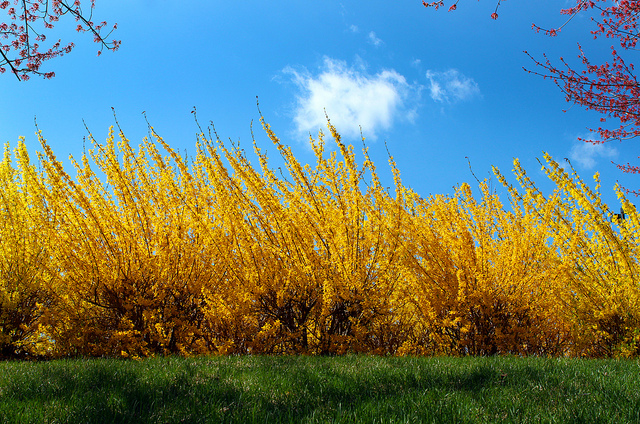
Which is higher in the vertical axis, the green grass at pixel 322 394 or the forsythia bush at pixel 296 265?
the forsythia bush at pixel 296 265

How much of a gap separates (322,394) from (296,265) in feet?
10.5

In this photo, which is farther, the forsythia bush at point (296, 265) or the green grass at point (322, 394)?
the forsythia bush at point (296, 265)

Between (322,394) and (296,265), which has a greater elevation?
(296,265)

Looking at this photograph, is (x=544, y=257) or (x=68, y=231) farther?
(x=544, y=257)

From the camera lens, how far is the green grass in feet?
8.78

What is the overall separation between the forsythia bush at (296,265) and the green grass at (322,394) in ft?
7.13

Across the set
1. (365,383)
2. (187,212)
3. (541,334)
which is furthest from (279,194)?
(541,334)

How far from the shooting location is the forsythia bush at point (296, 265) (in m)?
6.42

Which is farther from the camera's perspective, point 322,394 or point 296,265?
point 296,265

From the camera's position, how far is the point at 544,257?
22.6ft

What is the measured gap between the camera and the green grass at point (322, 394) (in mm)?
2676

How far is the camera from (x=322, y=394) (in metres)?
3.23

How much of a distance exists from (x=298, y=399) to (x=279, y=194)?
390cm

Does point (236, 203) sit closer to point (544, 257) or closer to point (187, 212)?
point (187, 212)
